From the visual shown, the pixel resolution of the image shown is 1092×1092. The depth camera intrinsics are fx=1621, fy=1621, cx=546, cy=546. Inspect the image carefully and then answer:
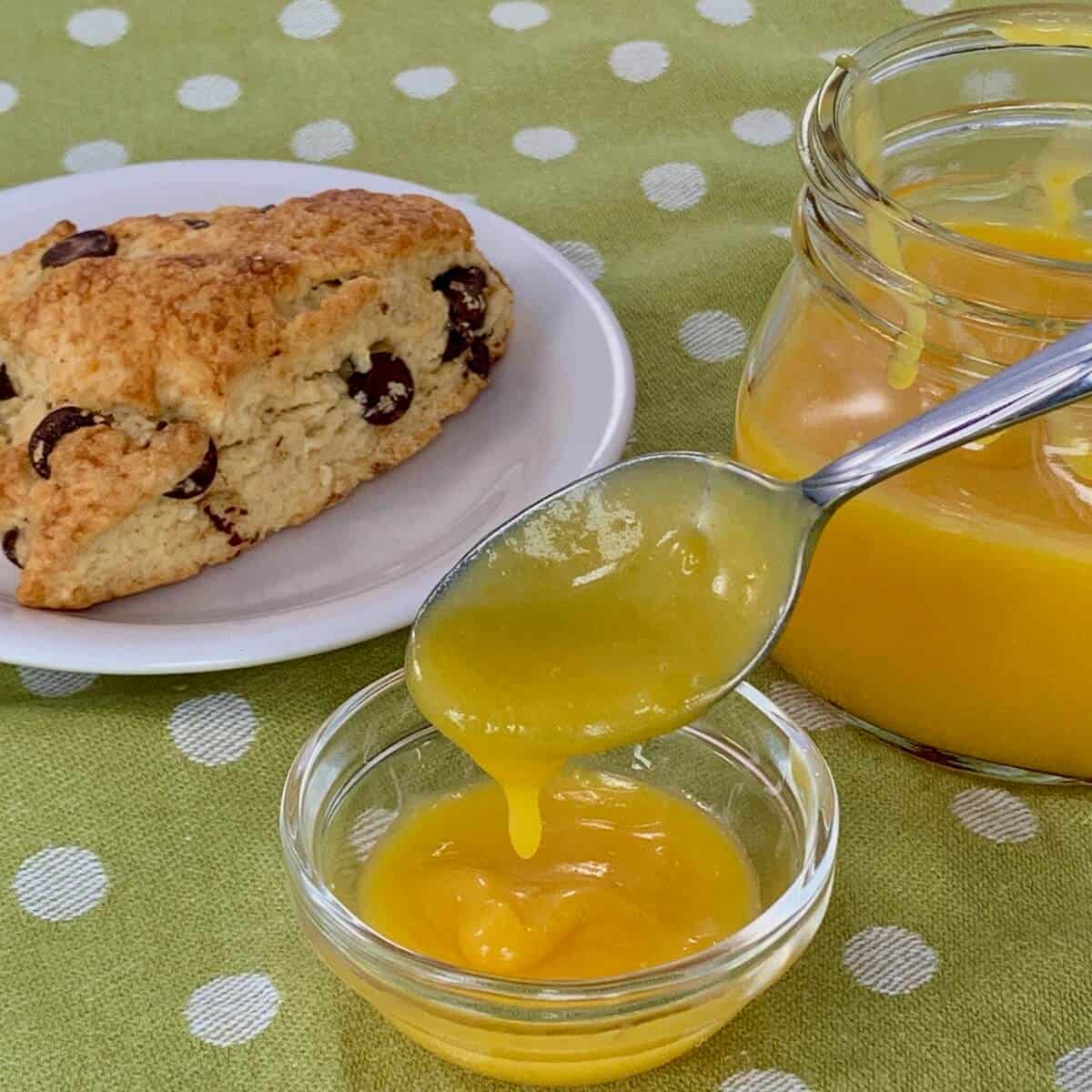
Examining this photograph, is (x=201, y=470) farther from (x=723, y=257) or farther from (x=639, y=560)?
(x=723, y=257)

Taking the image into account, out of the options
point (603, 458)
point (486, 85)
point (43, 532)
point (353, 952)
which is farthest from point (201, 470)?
point (486, 85)

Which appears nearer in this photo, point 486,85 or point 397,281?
point 397,281

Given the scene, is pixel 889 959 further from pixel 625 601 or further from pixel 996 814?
pixel 625 601

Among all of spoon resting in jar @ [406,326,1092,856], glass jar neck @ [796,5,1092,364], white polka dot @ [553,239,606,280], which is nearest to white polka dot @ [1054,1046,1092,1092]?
spoon resting in jar @ [406,326,1092,856]

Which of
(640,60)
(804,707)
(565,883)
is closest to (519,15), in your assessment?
(640,60)

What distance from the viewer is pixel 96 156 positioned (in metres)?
2.39

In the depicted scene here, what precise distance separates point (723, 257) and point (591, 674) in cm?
109

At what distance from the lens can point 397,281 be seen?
182 centimetres

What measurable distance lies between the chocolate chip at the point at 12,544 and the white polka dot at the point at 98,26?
1.26 m

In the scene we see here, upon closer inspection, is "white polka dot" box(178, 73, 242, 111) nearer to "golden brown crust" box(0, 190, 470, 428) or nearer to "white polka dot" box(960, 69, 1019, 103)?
"golden brown crust" box(0, 190, 470, 428)

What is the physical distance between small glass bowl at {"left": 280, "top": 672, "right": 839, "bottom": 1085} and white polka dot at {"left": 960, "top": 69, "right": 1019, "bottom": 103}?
68 cm

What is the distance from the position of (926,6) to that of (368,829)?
6.62 ft

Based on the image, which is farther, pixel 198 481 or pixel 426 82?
pixel 426 82

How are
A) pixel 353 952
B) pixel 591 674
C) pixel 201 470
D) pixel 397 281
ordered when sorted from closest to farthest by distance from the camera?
pixel 353 952 < pixel 591 674 < pixel 201 470 < pixel 397 281
